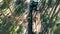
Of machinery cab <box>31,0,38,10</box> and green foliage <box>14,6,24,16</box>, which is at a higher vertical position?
machinery cab <box>31,0,38,10</box>

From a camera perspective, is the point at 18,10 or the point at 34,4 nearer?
the point at 34,4

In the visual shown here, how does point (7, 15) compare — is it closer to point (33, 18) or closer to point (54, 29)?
point (33, 18)

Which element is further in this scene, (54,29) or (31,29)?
(31,29)

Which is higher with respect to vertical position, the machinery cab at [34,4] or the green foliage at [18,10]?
the machinery cab at [34,4]

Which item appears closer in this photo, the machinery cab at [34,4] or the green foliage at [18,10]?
the machinery cab at [34,4]

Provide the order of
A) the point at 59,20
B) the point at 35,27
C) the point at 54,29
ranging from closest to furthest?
the point at 59,20, the point at 54,29, the point at 35,27

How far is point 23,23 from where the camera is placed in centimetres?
396

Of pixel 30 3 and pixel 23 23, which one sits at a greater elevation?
pixel 30 3

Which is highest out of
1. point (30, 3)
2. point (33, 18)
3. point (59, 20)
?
point (59, 20)

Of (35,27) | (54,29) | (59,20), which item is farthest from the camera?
(35,27)

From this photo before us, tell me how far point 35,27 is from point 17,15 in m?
0.44

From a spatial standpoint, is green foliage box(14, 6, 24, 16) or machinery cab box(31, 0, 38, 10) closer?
machinery cab box(31, 0, 38, 10)

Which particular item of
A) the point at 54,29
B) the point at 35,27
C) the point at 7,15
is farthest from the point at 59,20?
the point at 7,15

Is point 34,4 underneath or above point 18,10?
above
